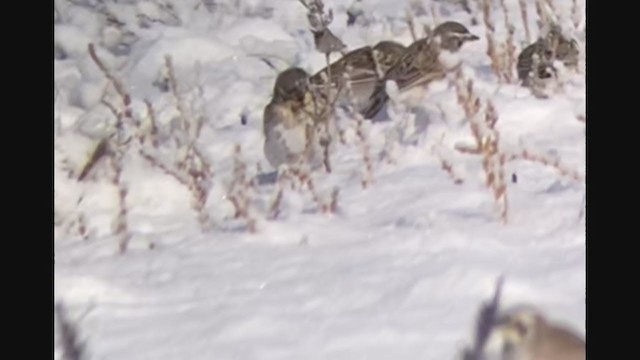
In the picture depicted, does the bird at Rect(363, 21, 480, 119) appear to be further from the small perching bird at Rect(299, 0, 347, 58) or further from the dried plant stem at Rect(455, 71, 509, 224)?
the dried plant stem at Rect(455, 71, 509, 224)

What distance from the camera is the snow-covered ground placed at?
2072 millimetres

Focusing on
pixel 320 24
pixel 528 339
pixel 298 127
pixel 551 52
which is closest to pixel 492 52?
pixel 551 52

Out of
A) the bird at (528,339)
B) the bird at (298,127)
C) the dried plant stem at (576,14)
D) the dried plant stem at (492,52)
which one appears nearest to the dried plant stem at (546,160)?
the bird at (298,127)

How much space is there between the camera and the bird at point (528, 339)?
4.65ft

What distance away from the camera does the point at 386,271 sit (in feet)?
7.66

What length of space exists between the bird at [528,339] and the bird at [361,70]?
2.12m

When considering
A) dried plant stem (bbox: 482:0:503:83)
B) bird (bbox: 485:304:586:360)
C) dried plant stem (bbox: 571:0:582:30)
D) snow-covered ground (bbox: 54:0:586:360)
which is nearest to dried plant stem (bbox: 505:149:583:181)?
snow-covered ground (bbox: 54:0:586:360)

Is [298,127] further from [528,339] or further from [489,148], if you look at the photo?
[528,339]

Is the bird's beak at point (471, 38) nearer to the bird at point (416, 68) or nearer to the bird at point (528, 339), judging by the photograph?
the bird at point (416, 68)

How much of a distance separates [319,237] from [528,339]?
125 centimetres

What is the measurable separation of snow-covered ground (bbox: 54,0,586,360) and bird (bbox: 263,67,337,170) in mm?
80
